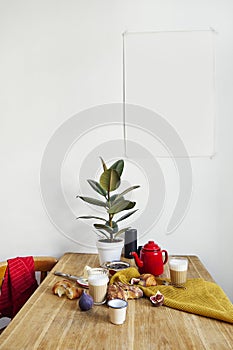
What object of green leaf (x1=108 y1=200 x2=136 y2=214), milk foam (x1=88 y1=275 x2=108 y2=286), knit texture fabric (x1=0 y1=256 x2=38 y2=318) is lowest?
knit texture fabric (x1=0 y1=256 x2=38 y2=318)

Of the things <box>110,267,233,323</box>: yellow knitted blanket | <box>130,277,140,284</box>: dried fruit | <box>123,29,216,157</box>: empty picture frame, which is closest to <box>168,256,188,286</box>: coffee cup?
<box>110,267,233,323</box>: yellow knitted blanket

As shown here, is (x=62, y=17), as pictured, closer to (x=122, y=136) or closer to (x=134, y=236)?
(x=122, y=136)

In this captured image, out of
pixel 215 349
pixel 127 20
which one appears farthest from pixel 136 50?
pixel 215 349

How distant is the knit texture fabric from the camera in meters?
1.71

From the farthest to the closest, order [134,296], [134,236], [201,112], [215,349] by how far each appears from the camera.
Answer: [201,112], [134,236], [134,296], [215,349]

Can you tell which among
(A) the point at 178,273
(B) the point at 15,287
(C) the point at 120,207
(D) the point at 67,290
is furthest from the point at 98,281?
(B) the point at 15,287

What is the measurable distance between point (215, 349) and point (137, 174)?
109 cm

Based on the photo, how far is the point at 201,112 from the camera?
6.38 ft

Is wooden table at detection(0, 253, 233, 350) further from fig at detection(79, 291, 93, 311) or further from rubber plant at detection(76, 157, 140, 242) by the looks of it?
rubber plant at detection(76, 157, 140, 242)

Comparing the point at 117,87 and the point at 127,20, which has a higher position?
the point at 127,20

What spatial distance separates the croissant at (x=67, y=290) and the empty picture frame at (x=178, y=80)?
33.0 inches

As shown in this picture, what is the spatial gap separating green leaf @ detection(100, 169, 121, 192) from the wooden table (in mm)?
533

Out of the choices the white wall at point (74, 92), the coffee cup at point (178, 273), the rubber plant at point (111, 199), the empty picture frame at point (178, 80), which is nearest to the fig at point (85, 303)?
the coffee cup at point (178, 273)

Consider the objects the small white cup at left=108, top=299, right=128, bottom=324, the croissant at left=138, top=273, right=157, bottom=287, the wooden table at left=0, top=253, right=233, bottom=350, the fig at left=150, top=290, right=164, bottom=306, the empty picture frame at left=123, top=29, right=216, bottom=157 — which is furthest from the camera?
the empty picture frame at left=123, top=29, right=216, bottom=157
